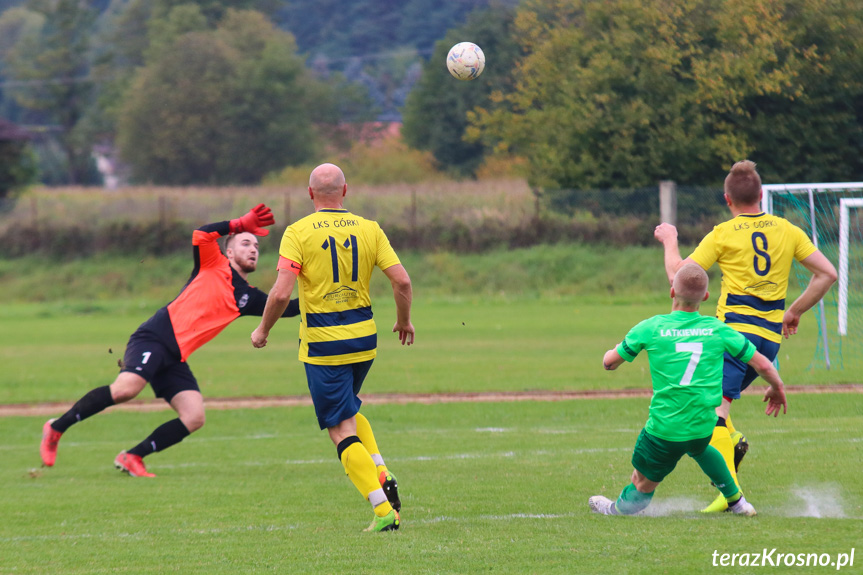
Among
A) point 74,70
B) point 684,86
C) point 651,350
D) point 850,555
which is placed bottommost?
point 850,555

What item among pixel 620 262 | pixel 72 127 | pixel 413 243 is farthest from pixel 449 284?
pixel 72 127

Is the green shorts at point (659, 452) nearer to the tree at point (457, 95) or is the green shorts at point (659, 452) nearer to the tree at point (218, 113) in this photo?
the tree at point (457, 95)

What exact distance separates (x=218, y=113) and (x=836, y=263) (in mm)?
52232

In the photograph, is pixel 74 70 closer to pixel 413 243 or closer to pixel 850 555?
pixel 413 243

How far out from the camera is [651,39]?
1309 inches

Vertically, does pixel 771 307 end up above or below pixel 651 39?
below

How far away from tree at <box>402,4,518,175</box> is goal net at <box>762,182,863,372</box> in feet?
134

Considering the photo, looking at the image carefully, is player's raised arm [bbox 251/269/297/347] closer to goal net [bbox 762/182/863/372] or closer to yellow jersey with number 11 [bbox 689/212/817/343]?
yellow jersey with number 11 [bbox 689/212/817/343]

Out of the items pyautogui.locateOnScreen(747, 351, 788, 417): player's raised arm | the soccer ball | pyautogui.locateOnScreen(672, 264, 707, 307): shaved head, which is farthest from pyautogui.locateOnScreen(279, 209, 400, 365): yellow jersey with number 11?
the soccer ball

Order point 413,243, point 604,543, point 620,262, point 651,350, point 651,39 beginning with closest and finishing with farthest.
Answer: point 604,543 < point 651,350 < point 620,262 < point 413,243 < point 651,39

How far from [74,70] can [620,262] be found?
6802 cm

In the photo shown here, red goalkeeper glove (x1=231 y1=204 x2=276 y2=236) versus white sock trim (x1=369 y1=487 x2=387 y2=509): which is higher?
red goalkeeper glove (x1=231 y1=204 x2=276 y2=236)

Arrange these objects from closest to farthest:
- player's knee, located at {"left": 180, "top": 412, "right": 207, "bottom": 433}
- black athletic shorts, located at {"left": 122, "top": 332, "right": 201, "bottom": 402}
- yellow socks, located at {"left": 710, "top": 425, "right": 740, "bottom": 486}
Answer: yellow socks, located at {"left": 710, "top": 425, "right": 740, "bottom": 486} → black athletic shorts, located at {"left": 122, "top": 332, "right": 201, "bottom": 402} → player's knee, located at {"left": 180, "top": 412, "right": 207, "bottom": 433}

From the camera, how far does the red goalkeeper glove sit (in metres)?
7.11
